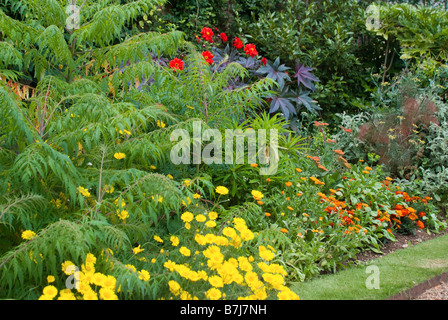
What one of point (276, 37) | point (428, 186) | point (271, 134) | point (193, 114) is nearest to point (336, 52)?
point (276, 37)

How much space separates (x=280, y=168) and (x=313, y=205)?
44 centimetres

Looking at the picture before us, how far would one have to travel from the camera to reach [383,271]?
10.3ft

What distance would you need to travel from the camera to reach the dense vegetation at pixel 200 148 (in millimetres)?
1996

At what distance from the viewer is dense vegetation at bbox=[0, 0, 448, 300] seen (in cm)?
200

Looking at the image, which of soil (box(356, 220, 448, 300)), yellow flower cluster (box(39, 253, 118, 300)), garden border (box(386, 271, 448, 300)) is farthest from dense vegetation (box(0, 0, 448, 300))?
garden border (box(386, 271, 448, 300))

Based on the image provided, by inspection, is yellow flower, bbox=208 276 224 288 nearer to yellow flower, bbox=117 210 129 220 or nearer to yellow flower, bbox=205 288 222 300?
yellow flower, bbox=205 288 222 300

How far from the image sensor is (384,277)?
2990 millimetres

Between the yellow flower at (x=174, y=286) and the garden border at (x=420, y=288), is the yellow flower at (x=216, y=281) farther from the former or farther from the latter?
the garden border at (x=420, y=288)

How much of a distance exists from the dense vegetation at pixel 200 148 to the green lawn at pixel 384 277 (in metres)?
0.15

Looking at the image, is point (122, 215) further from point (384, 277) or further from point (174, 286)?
point (384, 277)

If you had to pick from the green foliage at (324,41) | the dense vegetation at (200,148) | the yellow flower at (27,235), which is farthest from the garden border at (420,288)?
the green foliage at (324,41)

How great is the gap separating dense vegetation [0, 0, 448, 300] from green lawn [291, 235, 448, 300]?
0.15 meters

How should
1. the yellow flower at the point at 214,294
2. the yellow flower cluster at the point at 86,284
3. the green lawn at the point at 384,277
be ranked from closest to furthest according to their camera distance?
the yellow flower cluster at the point at 86,284, the yellow flower at the point at 214,294, the green lawn at the point at 384,277
